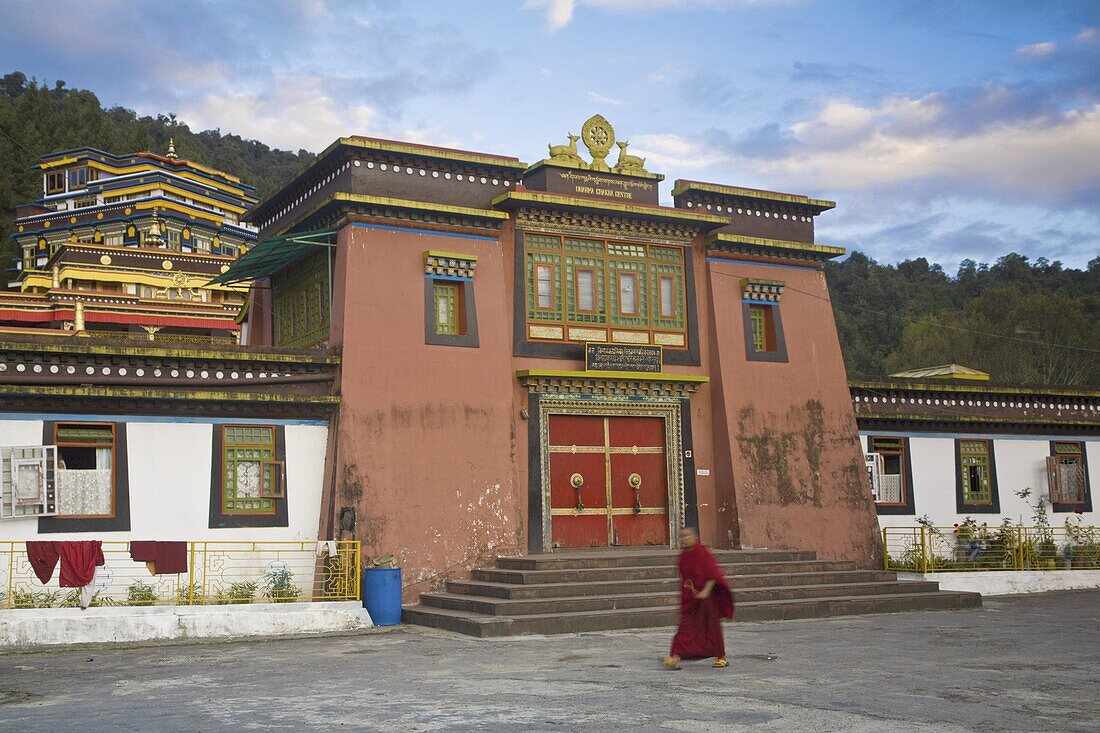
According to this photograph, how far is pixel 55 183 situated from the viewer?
58562 mm

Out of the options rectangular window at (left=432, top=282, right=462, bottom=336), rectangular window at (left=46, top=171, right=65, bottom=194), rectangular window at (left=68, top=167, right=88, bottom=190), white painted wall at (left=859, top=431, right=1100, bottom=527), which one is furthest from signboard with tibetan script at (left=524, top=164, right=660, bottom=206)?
rectangular window at (left=46, top=171, right=65, bottom=194)

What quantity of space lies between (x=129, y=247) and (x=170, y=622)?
108 ft

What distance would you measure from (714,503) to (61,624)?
10899 mm

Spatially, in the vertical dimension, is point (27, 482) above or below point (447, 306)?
below

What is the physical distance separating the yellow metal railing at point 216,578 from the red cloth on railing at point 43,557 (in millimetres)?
363

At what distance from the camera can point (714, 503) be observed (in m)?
20.3

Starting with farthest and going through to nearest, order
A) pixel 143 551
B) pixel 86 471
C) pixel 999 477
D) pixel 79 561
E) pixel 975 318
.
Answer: pixel 975 318, pixel 999 477, pixel 86 471, pixel 143 551, pixel 79 561

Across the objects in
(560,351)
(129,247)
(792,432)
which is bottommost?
(792,432)

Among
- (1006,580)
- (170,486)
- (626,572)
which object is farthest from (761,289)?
(170,486)

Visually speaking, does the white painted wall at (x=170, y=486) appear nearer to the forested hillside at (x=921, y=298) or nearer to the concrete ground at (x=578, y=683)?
the concrete ground at (x=578, y=683)

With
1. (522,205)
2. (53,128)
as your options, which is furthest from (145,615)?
(53,128)

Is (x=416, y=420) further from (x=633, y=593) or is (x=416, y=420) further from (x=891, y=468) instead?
(x=891, y=468)

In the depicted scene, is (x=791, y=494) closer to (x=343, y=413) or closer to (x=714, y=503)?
(x=714, y=503)

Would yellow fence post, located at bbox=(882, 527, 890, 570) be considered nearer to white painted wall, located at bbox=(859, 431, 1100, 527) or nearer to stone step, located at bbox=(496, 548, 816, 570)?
white painted wall, located at bbox=(859, 431, 1100, 527)
